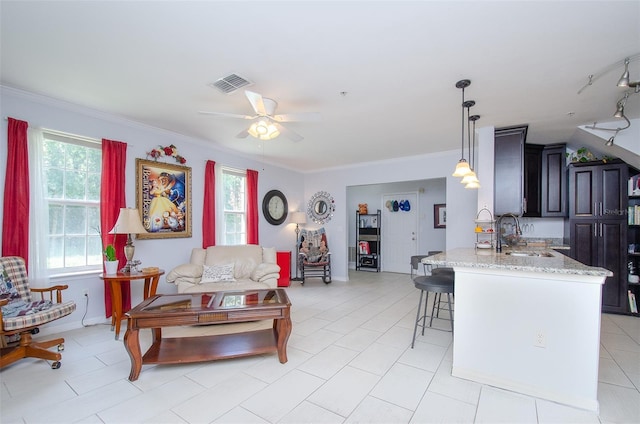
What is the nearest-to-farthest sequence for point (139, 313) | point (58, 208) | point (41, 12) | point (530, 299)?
point (41, 12), point (530, 299), point (139, 313), point (58, 208)

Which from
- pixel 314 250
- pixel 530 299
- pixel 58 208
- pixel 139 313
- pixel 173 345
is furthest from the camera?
pixel 314 250

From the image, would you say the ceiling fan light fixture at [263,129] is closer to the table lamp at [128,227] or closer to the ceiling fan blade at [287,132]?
the ceiling fan blade at [287,132]

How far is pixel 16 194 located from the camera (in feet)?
9.39

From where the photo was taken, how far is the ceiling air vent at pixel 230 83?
8.33ft

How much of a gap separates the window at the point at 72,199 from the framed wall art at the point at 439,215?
20.9 ft

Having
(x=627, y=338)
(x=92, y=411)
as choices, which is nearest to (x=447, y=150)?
(x=627, y=338)

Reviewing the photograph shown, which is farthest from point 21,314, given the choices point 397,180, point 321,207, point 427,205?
point 427,205

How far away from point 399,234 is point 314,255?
246cm

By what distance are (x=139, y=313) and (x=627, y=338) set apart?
190 inches

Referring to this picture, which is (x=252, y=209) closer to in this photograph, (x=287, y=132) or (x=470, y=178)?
(x=287, y=132)

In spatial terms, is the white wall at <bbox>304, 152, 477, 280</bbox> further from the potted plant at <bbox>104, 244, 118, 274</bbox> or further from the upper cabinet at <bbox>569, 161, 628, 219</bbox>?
the potted plant at <bbox>104, 244, 118, 274</bbox>

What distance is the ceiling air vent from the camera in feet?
8.33

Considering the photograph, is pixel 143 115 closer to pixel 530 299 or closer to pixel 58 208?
pixel 58 208

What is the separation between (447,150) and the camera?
505cm
